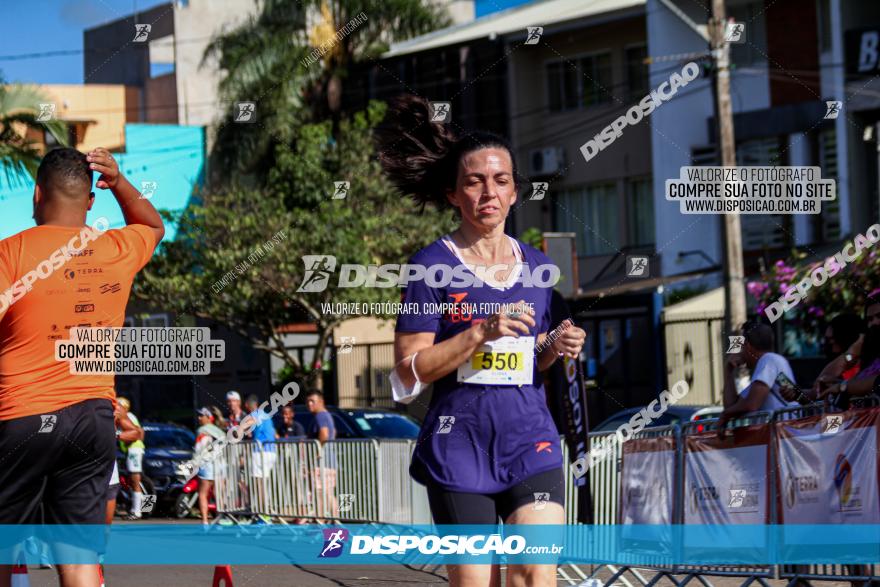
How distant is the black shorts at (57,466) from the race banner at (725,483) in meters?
3.64

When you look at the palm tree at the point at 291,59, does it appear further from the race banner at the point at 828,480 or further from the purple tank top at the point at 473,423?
the purple tank top at the point at 473,423

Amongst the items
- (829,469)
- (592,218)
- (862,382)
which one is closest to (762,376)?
(862,382)

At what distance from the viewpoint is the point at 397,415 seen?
19109 mm

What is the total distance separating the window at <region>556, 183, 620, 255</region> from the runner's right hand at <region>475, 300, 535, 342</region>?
1042 inches

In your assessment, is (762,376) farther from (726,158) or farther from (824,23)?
(824,23)

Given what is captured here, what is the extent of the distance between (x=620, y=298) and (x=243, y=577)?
1822cm

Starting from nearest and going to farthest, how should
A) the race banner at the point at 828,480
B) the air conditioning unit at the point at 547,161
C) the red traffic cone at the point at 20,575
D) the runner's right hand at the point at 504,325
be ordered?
the runner's right hand at the point at 504,325 → the red traffic cone at the point at 20,575 → the race banner at the point at 828,480 → the air conditioning unit at the point at 547,161

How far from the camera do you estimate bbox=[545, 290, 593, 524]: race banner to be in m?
8.84

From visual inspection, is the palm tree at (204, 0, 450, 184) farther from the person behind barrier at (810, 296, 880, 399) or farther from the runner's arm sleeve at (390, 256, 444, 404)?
the runner's arm sleeve at (390, 256, 444, 404)

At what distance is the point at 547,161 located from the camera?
31.6 meters

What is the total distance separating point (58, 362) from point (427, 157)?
152 cm

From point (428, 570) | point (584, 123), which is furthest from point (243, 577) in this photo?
point (584, 123)

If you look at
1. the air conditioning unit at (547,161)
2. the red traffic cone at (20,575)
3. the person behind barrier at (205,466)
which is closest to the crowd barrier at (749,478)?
the red traffic cone at (20,575)

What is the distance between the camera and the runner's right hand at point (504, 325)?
447cm
